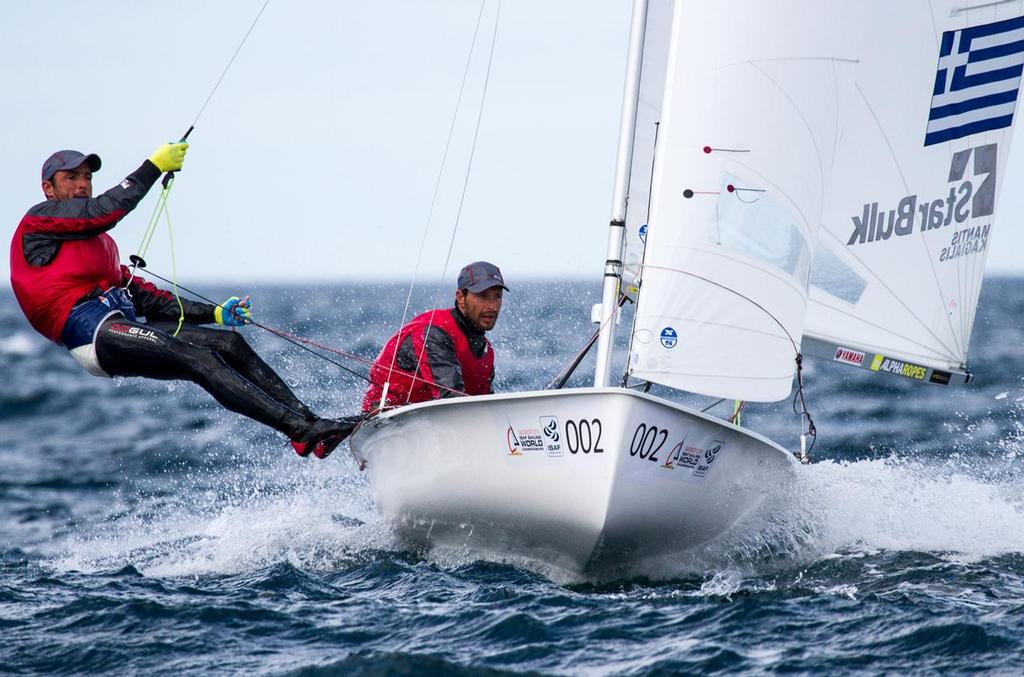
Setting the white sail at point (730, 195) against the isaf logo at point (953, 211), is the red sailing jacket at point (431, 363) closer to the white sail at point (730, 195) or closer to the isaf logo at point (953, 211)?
the white sail at point (730, 195)

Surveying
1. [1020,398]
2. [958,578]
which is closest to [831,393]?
[1020,398]

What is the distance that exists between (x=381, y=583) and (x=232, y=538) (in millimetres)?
1173

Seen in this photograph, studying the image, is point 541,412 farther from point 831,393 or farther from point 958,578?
point 831,393

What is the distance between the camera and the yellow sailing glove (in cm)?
533

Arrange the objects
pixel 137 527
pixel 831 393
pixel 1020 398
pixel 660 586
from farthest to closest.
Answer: pixel 831 393
pixel 1020 398
pixel 137 527
pixel 660 586

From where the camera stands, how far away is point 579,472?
A: 4.96 metres

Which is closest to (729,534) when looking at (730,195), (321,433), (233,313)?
(730,195)

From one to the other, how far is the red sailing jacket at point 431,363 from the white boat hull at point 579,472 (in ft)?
1.12

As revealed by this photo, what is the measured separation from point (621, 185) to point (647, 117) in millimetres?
1090

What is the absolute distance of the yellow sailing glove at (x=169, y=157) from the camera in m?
5.33

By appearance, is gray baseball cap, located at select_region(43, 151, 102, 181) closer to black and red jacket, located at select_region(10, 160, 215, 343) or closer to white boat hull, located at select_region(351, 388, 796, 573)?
black and red jacket, located at select_region(10, 160, 215, 343)

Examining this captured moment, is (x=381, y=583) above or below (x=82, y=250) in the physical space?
below

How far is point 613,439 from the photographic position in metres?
4.84

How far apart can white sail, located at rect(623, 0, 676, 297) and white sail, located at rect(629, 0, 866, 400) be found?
1.18m
